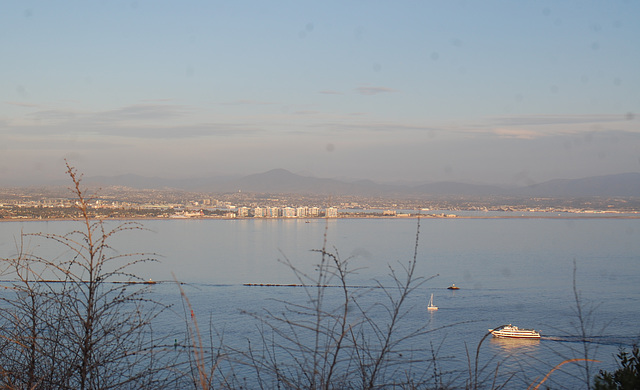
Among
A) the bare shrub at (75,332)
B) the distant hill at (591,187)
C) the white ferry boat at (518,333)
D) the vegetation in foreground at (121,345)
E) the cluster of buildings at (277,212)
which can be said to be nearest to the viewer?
the vegetation in foreground at (121,345)

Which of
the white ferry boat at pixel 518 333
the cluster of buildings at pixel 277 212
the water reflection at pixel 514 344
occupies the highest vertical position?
the cluster of buildings at pixel 277 212

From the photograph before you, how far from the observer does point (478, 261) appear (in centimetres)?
3569

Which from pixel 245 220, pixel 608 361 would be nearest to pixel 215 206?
pixel 245 220

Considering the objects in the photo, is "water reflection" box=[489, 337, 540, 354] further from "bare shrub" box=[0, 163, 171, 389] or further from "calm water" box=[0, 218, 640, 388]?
"bare shrub" box=[0, 163, 171, 389]

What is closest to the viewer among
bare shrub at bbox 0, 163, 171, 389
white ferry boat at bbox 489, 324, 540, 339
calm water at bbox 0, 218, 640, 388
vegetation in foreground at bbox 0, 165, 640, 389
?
vegetation in foreground at bbox 0, 165, 640, 389

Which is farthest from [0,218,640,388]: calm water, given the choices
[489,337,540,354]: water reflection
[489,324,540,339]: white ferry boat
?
[489,324,540,339]: white ferry boat

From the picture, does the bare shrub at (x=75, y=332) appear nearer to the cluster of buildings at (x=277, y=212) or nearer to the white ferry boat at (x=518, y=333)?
the white ferry boat at (x=518, y=333)

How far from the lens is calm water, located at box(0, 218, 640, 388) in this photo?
1625 centimetres

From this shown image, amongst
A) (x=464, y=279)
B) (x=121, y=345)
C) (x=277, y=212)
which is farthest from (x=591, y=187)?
(x=121, y=345)

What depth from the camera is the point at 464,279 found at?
2859cm

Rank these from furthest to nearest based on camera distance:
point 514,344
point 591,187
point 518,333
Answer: point 591,187
point 518,333
point 514,344

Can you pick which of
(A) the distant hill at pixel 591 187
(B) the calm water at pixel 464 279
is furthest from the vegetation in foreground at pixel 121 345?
(A) the distant hill at pixel 591 187

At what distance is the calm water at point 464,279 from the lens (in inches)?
640

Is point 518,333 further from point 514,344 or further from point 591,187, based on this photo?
point 591,187
